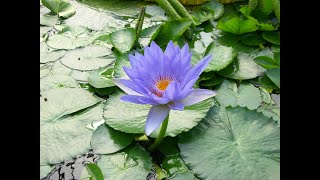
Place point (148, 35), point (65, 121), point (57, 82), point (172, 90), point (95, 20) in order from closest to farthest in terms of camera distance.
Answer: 1. point (172, 90)
2. point (65, 121)
3. point (57, 82)
4. point (148, 35)
5. point (95, 20)

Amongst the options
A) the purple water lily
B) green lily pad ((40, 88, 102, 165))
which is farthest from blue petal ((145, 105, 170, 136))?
green lily pad ((40, 88, 102, 165))

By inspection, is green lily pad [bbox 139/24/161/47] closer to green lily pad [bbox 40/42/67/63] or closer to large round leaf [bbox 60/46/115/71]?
large round leaf [bbox 60/46/115/71]

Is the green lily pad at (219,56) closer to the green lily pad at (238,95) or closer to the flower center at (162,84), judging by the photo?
the green lily pad at (238,95)

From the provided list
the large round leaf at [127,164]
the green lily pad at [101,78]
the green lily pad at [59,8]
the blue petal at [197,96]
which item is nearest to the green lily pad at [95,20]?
the green lily pad at [59,8]

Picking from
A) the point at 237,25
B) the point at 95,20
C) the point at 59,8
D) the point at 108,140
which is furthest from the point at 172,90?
the point at 59,8

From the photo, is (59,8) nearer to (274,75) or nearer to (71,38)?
(71,38)
